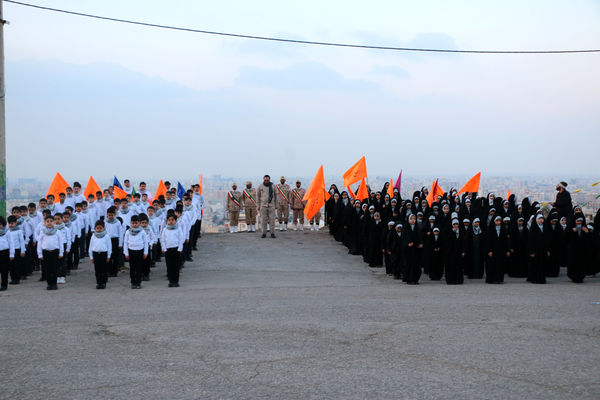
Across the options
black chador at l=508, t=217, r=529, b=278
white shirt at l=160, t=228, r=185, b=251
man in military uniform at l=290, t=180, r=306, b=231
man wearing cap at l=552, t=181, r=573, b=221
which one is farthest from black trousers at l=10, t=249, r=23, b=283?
man wearing cap at l=552, t=181, r=573, b=221

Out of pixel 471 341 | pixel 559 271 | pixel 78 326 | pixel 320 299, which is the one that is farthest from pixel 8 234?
pixel 559 271

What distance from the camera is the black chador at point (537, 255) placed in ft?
48.0

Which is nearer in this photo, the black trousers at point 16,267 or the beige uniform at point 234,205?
the black trousers at point 16,267

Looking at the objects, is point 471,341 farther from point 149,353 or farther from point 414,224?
point 414,224

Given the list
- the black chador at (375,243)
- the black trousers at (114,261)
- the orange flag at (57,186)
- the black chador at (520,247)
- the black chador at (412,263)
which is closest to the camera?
the black chador at (412,263)

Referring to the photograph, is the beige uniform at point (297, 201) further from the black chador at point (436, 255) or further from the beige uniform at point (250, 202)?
the black chador at point (436, 255)

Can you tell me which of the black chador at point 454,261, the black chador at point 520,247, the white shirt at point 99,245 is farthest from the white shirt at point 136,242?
the black chador at point 520,247

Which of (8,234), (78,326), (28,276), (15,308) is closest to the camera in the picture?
(78,326)

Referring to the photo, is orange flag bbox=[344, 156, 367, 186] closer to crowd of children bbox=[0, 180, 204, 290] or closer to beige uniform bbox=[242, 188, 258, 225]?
beige uniform bbox=[242, 188, 258, 225]

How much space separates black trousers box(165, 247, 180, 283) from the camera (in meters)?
13.6

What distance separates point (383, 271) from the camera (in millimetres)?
16578

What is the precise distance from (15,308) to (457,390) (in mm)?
7853

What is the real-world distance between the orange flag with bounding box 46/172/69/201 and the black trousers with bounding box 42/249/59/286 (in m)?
5.91

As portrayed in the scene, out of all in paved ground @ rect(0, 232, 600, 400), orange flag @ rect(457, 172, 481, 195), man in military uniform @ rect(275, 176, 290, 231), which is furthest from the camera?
man in military uniform @ rect(275, 176, 290, 231)
